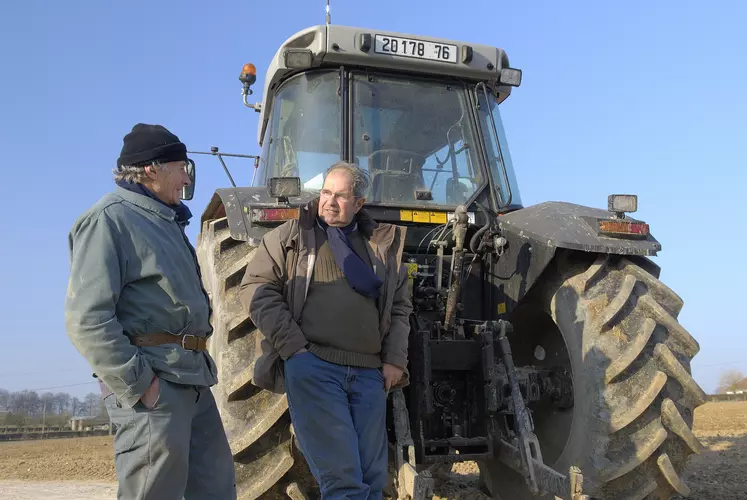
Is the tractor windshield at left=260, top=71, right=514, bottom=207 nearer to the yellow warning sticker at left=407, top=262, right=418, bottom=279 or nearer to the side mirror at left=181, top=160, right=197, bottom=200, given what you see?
the yellow warning sticker at left=407, top=262, right=418, bottom=279

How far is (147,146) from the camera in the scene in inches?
104

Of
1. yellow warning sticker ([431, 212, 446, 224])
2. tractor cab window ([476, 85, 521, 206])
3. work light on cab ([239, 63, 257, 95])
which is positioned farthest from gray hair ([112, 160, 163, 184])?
work light on cab ([239, 63, 257, 95])

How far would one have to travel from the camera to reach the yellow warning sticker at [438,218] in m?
4.34

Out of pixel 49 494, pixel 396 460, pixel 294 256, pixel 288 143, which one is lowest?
pixel 49 494

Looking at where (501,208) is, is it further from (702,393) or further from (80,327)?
(80,327)

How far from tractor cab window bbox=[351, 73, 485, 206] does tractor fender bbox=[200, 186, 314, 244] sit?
21.6 inches

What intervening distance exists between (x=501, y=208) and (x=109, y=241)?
286 centimetres

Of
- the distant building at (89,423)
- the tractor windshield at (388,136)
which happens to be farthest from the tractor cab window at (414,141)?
the distant building at (89,423)

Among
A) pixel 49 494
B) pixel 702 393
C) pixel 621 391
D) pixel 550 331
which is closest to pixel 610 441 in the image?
pixel 621 391

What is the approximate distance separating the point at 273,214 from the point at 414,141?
1.37 meters

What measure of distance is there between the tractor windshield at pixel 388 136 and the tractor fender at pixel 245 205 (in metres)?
0.46

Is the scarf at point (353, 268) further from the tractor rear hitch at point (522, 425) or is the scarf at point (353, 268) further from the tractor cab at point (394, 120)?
the tractor cab at point (394, 120)

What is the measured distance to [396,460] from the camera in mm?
3371

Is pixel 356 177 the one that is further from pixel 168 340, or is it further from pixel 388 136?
pixel 388 136
